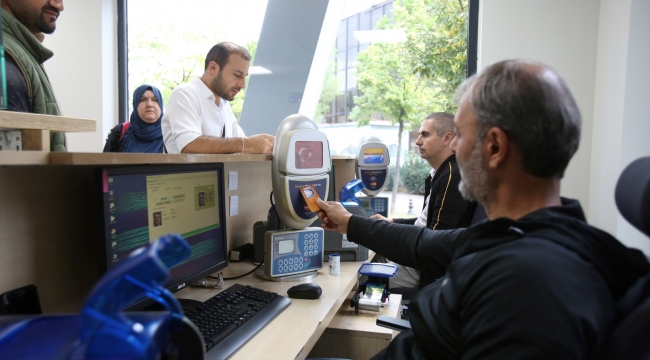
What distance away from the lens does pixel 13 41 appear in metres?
1.70

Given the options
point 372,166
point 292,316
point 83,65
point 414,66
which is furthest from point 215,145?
point 83,65

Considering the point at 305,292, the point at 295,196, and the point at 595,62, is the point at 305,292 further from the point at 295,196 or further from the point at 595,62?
the point at 595,62

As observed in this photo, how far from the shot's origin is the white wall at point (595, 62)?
2.65 m

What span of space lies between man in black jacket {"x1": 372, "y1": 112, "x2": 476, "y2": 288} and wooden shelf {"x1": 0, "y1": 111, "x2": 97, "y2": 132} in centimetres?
157

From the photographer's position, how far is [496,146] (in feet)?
3.04

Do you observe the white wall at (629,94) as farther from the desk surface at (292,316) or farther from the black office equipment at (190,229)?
the black office equipment at (190,229)

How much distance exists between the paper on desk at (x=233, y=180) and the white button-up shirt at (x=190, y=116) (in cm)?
48

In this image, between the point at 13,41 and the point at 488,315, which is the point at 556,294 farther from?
the point at 13,41

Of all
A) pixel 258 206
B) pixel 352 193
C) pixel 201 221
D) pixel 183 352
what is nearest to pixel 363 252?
pixel 352 193

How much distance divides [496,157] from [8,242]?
3.46 ft

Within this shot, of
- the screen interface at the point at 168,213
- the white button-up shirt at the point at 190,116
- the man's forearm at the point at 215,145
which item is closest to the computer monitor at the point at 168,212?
the screen interface at the point at 168,213

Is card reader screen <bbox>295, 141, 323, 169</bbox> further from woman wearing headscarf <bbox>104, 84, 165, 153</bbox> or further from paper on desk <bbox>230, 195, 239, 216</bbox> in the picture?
woman wearing headscarf <bbox>104, 84, 165, 153</bbox>

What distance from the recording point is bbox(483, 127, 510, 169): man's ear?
0.91m

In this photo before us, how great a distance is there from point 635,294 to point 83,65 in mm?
4683
